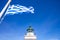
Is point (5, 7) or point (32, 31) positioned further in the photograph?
point (32, 31)

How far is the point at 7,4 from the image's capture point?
123 ft

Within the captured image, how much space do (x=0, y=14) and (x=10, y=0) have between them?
232 centimetres

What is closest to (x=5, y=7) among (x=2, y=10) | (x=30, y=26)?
(x=2, y=10)

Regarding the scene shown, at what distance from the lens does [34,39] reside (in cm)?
4094

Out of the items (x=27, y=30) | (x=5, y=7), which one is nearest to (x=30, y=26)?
(x=27, y=30)

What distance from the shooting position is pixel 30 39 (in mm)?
41000

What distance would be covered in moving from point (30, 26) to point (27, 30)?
1.54 meters

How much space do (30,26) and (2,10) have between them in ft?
15.9

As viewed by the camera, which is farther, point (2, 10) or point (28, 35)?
point (28, 35)

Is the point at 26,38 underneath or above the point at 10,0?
underneath

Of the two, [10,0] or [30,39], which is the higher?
[10,0]

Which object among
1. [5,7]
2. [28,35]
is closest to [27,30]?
[28,35]

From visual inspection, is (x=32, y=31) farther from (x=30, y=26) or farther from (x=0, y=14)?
(x=0, y=14)

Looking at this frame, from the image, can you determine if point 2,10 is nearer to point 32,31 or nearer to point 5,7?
point 5,7
